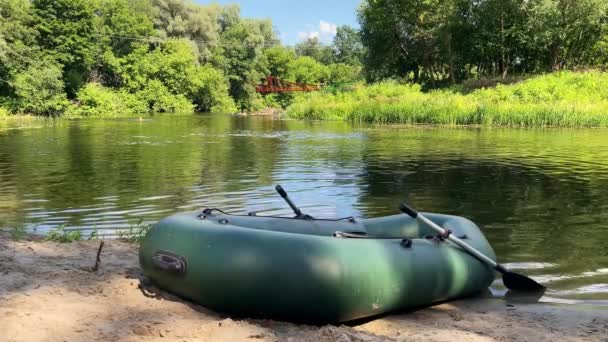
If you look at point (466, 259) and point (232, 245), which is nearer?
point (232, 245)

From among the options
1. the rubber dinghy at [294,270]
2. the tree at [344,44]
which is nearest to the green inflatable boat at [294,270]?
the rubber dinghy at [294,270]

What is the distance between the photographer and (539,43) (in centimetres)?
3662

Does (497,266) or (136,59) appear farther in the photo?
(136,59)

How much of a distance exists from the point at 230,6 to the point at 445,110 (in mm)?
52730

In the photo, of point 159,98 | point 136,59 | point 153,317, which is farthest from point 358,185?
point 136,59

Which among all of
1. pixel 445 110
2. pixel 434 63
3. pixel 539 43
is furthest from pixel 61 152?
pixel 434 63

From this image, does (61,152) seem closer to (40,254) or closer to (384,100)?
(40,254)

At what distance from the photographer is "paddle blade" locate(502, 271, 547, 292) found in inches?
200

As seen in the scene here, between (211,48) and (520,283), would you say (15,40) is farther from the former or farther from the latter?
(520,283)

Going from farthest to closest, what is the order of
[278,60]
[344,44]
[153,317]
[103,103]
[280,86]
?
[344,44], [278,60], [280,86], [103,103], [153,317]

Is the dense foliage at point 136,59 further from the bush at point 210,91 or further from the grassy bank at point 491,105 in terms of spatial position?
the grassy bank at point 491,105

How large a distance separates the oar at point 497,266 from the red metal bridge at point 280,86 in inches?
2722

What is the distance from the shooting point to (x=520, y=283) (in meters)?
5.10

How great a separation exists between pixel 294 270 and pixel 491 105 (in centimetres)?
→ 2701
